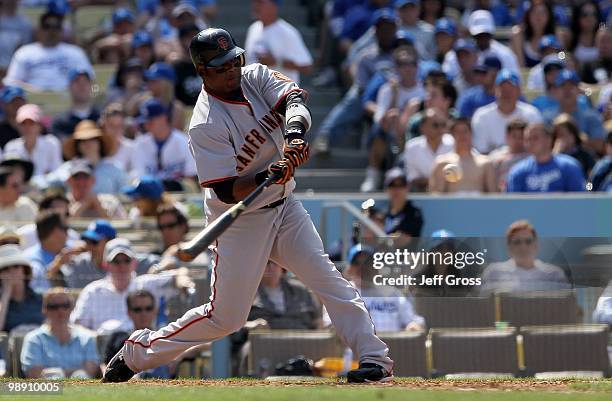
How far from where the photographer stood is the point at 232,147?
705cm

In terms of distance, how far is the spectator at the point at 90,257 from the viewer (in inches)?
431

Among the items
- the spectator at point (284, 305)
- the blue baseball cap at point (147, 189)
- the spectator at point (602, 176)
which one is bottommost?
the spectator at point (284, 305)

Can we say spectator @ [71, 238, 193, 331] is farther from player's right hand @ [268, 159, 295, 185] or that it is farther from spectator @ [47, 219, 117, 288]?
player's right hand @ [268, 159, 295, 185]

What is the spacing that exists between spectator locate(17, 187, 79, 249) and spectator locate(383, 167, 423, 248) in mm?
2817

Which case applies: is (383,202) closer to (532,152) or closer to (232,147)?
(532,152)

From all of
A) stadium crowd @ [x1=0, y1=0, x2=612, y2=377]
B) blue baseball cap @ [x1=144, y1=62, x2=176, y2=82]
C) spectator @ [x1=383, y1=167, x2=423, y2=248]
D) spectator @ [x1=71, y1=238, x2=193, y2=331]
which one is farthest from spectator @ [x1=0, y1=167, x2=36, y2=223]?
spectator @ [x1=383, y1=167, x2=423, y2=248]

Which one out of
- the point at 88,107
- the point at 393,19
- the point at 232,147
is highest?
the point at 393,19

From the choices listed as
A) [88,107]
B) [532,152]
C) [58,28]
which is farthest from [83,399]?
[58,28]

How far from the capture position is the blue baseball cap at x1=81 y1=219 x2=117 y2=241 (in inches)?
437

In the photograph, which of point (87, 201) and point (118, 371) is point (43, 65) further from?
point (118, 371)

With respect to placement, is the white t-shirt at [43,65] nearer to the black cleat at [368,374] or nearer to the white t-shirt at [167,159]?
the white t-shirt at [167,159]

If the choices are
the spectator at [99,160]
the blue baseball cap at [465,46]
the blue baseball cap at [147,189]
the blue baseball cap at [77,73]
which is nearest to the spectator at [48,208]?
the blue baseball cap at [147,189]

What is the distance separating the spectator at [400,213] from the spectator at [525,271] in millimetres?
1593

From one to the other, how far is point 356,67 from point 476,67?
1461 millimetres
